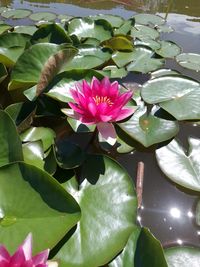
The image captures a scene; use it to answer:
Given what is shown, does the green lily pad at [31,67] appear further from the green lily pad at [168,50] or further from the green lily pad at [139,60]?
the green lily pad at [168,50]

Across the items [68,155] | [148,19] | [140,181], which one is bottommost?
[140,181]

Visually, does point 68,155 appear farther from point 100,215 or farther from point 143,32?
point 143,32

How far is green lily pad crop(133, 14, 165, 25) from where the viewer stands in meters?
3.54

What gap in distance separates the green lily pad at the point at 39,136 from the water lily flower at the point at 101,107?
0.19m

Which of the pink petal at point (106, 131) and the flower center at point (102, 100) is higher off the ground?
the flower center at point (102, 100)

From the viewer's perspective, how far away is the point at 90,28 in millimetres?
2836

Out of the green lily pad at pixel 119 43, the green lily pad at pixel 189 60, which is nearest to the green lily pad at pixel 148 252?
the green lily pad at pixel 119 43

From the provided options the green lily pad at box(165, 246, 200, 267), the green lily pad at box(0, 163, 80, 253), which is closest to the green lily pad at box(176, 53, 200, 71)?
the green lily pad at box(165, 246, 200, 267)

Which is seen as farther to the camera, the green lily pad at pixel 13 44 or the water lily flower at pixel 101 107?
the green lily pad at pixel 13 44

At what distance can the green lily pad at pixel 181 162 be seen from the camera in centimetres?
160

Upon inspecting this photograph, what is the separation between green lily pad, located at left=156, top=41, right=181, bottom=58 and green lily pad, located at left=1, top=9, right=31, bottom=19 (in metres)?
1.62

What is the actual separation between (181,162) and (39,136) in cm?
71

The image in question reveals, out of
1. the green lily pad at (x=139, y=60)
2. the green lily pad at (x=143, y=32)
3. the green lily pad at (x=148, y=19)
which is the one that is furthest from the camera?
the green lily pad at (x=148, y=19)


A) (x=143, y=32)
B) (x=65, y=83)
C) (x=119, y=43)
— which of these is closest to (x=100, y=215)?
(x=65, y=83)
